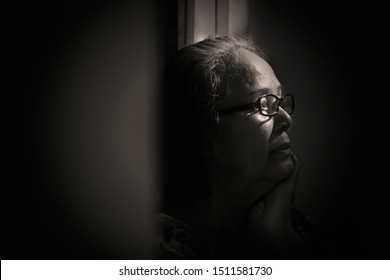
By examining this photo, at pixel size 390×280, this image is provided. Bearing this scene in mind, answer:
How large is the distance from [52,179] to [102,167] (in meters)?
0.15

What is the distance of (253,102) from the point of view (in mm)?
1418

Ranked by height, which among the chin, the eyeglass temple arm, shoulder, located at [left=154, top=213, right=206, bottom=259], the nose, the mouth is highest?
the eyeglass temple arm

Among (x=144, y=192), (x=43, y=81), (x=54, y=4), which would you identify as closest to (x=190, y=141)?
(x=144, y=192)

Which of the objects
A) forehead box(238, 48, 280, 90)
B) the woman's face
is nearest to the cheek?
the woman's face

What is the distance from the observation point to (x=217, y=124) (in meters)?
1.43

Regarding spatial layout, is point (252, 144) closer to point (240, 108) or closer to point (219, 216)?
point (240, 108)

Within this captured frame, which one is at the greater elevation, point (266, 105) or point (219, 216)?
point (266, 105)

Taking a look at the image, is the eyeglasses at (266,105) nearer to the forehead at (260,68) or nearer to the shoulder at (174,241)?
the forehead at (260,68)

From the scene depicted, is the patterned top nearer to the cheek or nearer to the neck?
the neck

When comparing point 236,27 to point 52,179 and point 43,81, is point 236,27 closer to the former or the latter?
point 43,81

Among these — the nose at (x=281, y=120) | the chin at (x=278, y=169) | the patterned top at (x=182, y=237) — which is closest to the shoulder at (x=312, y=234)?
the patterned top at (x=182, y=237)

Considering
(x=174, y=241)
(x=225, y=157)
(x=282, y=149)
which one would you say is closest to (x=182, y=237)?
(x=174, y=241)

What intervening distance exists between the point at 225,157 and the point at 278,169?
0.51 ft

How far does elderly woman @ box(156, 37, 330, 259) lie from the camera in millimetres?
1426
